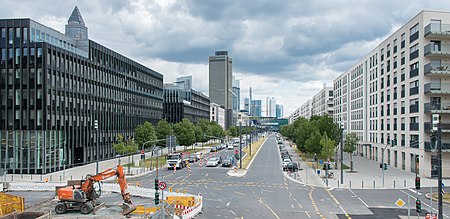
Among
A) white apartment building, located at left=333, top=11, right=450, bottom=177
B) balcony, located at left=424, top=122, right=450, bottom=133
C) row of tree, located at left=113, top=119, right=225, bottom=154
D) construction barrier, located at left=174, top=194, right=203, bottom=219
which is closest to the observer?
construction barrier, located at left=174, top=194, right=203, bottom=219

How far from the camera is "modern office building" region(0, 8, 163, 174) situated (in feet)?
196

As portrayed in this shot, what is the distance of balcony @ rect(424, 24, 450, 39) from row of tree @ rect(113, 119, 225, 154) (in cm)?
3873

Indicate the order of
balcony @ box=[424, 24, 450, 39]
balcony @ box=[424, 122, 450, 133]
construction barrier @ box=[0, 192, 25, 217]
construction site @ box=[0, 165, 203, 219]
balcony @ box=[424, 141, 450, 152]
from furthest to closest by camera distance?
balcony @ box=[424, 24, 450, 39] < balcony @ box=[424, 122, 450, 133] < balcony @ box=[424, 141, 450, 152] < construction barrier @ box=[0, 192, 25, 217] < construction site @ box=[0, 165, 203, 219]

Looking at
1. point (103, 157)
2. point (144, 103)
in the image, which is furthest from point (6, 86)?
point (144, 103)

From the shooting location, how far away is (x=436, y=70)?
180ft

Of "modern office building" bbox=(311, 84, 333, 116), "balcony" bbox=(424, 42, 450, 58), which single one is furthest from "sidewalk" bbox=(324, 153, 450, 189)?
"modern office building" bbox=(311, 84, 333, 116)

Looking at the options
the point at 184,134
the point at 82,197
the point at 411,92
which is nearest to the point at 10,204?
the point at 82,197

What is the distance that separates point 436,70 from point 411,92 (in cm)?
585

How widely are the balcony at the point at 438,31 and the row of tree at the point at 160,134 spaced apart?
1525 inches

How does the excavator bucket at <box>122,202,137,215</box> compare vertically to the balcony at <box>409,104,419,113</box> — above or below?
below

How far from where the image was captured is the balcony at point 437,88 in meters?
54.4

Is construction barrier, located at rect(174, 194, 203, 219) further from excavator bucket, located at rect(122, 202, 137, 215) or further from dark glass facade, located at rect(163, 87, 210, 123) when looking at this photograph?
dark glass facade, located at rect(163, 87, 210, 123)

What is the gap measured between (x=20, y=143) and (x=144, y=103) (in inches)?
1893

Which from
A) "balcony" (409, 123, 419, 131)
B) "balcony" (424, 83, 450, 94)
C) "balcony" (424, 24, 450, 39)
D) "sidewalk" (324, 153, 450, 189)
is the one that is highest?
"balcony" (424, 24, 450, 39)
